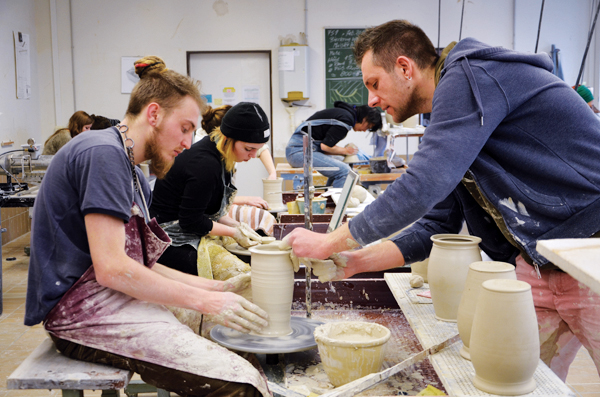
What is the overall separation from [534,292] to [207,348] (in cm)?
103

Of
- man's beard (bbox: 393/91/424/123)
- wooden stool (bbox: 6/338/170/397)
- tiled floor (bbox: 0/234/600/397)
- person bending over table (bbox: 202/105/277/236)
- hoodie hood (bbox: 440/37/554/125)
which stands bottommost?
tiled floor (bbox: 0/234/600/397)

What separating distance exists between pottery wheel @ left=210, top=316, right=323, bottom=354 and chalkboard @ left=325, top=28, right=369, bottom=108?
645 cm

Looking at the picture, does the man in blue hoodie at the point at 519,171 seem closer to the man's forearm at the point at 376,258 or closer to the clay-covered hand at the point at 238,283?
the man's forearm at the point at 376,258

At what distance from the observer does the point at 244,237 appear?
3.23 metres

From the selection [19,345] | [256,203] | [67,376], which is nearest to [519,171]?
[67,376]

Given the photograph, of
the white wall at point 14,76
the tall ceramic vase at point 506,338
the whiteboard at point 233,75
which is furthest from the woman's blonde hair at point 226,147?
the whiteboard at point 233,75

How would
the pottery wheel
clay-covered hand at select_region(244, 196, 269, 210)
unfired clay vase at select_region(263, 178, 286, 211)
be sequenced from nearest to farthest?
the pottery wheel < clay-covered hand at select_region(244, 196, 269, 210) < unfired clay vase at select_region(263, 178, 286, 211)

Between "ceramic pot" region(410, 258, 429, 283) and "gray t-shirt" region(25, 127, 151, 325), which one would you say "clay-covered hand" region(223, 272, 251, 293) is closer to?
"gray t-shirt" region(25, 127, 151, 325)

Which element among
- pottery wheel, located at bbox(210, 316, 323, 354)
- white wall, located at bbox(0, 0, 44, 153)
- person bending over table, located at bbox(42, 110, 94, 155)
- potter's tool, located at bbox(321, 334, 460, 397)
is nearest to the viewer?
potter's tool, located at bbox(321, 334, 460, 397)

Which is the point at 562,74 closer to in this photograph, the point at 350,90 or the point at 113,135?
the point at 350,90

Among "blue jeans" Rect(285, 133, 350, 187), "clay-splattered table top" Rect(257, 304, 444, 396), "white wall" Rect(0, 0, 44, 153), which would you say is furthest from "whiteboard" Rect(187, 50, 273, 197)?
"clay-splattered table top" Rect(257, 304, 444, 396)

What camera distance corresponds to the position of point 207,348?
159 centimetres

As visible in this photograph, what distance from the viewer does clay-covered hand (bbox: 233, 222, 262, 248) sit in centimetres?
322

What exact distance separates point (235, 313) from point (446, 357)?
2.32 feet
